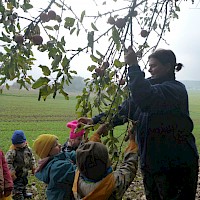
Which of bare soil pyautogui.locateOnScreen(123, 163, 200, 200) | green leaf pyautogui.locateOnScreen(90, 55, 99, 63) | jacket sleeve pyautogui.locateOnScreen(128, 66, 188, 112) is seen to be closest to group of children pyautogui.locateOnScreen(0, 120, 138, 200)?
jacket sleeve pyautogui.locateOnScreen(128, 66, 188, 112)

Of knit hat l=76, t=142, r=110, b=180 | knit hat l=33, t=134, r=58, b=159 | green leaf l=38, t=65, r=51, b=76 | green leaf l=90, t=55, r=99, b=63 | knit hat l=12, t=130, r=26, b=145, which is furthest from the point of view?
knit hat l=12, t=130, r=26, b=145

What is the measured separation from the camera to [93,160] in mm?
1911

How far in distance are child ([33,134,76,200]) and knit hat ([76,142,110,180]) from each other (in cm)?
65

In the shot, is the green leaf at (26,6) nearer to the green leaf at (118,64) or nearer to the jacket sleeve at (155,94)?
the green leaf at (118,64)

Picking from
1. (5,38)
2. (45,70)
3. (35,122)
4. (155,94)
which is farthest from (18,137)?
(35,122)

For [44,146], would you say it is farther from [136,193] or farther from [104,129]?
[136,193]

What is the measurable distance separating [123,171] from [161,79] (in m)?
0.63

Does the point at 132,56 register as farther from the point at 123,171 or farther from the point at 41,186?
the point at 41,186

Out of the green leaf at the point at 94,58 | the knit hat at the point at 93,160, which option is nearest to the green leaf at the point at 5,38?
the green leaf at the point at 94,58

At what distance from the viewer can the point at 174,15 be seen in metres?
2.34

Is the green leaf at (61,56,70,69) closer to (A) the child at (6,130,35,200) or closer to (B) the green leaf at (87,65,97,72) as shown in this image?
(B) the green leaf at (87,65,97,72)

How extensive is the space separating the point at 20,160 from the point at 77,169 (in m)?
2.36

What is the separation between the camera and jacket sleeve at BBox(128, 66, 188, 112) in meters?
1.75

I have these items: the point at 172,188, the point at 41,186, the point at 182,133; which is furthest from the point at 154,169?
the point at 41,186
